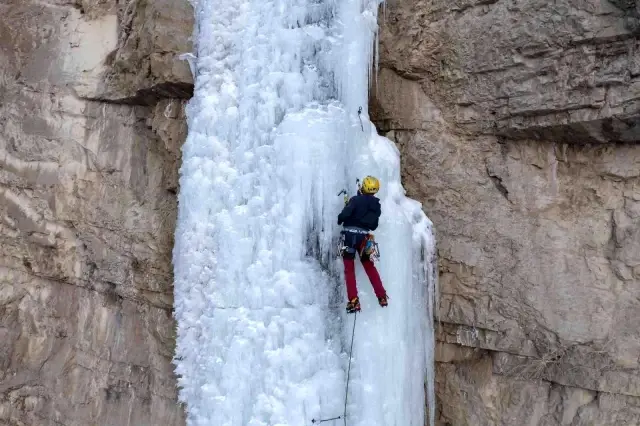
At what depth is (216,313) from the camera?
15.2 ft

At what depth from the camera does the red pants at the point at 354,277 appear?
4059mm

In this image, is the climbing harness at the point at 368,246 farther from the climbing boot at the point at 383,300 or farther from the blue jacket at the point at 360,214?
the climbing boot at the point at 383,300

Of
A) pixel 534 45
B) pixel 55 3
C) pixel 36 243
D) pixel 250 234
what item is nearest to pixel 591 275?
pixel 534 45

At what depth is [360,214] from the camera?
13.2ft

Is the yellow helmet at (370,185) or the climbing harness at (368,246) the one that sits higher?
the yellow helmet at (370,185)

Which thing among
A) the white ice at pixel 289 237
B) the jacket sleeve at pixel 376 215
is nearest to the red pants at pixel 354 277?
the white ice at pixel 289 237

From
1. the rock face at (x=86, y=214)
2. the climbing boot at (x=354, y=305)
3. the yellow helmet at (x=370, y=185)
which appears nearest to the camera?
the climbing boot at (x=354, y=305)

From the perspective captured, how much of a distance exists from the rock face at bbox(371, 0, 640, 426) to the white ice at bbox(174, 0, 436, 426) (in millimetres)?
382

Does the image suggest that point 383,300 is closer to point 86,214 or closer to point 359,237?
point 359,237

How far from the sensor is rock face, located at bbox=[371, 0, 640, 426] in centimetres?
416

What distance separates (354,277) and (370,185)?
697 millimetres

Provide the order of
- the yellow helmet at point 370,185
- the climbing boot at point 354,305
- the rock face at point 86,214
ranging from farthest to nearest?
1. the rock face at point 86,214
2. the yellow helmet at point 370,185
3. the climbing boot at point 354,305

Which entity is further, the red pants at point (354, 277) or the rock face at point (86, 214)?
the rock face at point (86, 214)

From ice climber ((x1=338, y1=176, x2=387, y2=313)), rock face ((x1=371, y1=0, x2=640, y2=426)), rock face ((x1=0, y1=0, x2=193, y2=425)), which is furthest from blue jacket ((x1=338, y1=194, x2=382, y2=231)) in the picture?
rock face ((x1=0, y1=0, x2=193, y2=425))
